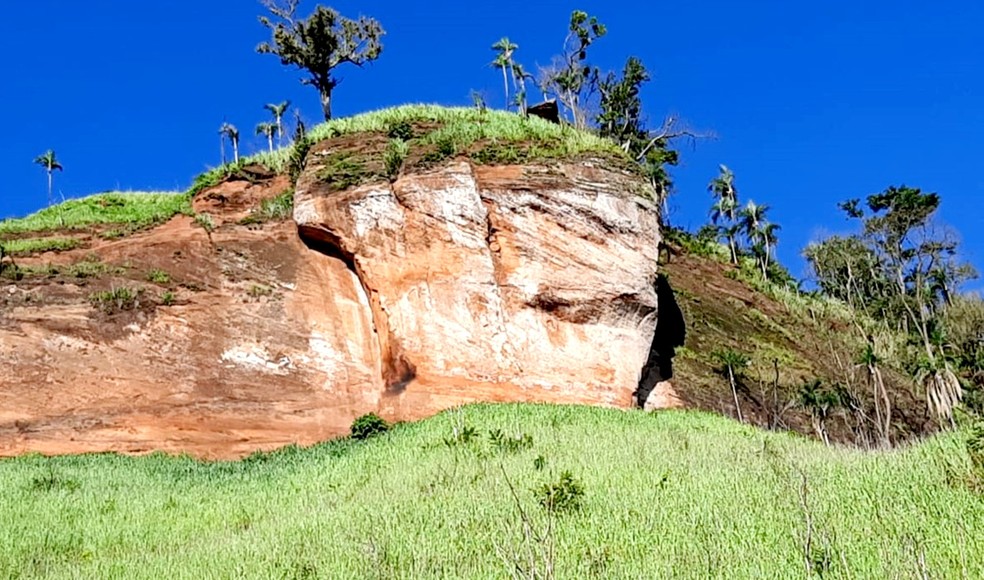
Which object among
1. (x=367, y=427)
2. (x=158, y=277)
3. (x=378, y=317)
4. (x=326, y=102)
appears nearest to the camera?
(x=367, y=427)

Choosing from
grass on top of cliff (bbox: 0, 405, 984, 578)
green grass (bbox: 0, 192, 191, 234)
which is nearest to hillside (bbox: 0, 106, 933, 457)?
green grass (bbox: 0, 192, 191, 234)

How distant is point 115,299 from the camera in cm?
2098

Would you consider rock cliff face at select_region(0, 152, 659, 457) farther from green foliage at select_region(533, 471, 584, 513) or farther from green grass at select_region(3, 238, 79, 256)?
green foliage at select_region(533, 471, 584, 513)

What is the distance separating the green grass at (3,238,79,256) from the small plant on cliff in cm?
1026

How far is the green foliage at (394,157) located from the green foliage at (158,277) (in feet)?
20.5

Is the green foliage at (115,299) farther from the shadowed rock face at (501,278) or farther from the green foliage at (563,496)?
the green foliage at (563,496)

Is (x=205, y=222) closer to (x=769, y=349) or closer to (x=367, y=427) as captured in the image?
(x=367, y=427)

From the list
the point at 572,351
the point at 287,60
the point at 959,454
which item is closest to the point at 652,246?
the point at 572,351

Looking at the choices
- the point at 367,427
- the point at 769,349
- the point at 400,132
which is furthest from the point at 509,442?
the point at 769,349

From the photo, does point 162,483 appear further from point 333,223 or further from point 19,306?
point 333,223

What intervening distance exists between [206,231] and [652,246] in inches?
481

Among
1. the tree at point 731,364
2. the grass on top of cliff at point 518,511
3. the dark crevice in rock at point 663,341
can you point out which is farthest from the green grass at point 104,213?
the tree at point 731,364

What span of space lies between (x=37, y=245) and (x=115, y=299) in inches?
154

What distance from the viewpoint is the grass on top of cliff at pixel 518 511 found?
Answer: 270 inches
